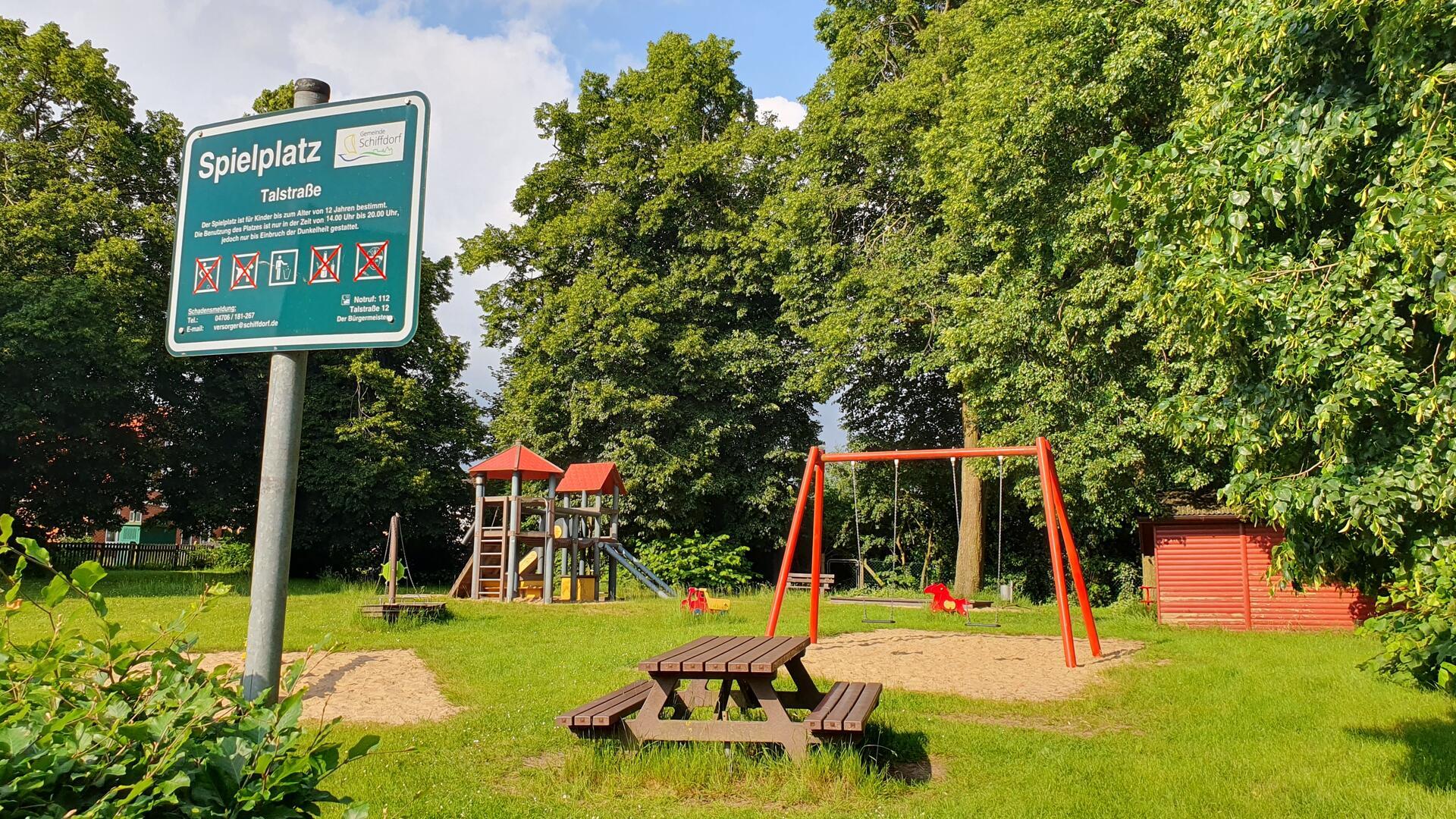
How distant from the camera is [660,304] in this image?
2497 cm

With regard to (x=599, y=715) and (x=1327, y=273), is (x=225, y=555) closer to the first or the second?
(x=599, y=715)

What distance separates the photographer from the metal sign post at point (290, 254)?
235 cm

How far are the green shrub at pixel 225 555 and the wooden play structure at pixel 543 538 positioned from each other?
1245cm

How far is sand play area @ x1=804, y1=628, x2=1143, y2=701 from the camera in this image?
365 inches

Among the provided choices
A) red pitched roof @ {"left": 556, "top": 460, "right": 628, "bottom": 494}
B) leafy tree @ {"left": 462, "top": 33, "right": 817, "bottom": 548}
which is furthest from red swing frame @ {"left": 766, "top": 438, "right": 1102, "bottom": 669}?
leafy tree @ {"left": 462, "top": 33, "right": 817, "bottom": 548}

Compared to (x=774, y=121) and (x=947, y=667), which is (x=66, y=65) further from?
(x=947, y=667)

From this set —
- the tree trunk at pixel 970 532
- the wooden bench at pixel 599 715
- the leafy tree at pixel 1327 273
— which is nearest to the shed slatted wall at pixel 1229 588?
the tree trunk at pixel 970 532

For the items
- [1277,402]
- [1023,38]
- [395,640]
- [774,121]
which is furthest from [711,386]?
[1277,402]

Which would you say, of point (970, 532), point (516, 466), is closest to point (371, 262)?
point (516, 466)

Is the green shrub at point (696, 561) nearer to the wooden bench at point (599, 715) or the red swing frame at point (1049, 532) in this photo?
the red swing frame at point (1049, 532)

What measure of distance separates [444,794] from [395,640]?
6703 millimetres

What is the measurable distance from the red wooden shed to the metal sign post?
16.0 m

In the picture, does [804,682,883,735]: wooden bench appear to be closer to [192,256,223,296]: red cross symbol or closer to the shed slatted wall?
[192,256,223,296]: red cross symbol

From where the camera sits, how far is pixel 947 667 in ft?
34.1
